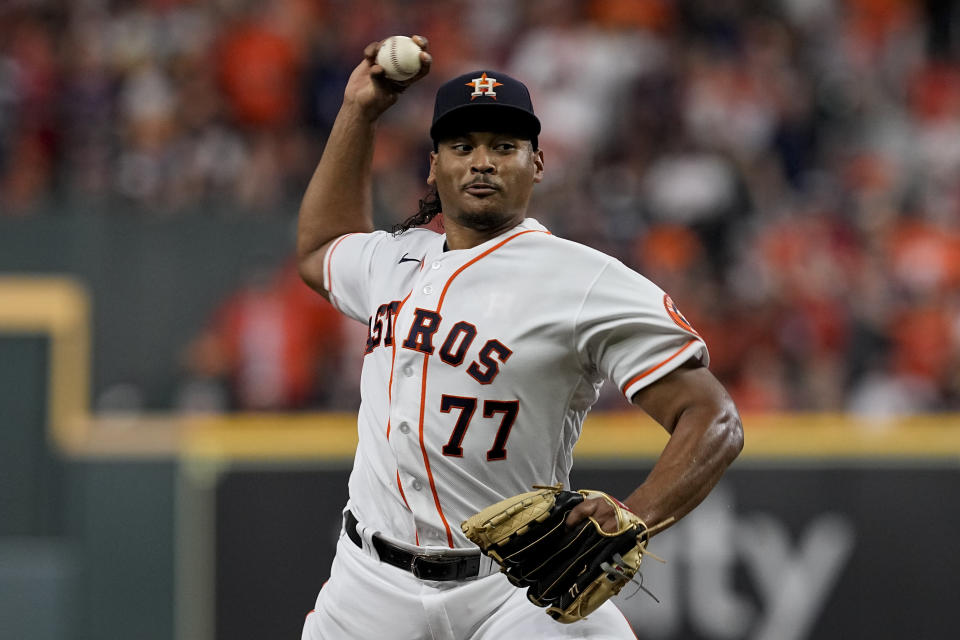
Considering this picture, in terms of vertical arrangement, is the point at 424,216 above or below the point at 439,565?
above

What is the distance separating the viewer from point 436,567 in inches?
130

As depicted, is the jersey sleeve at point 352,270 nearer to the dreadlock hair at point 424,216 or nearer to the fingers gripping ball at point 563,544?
the dreadlock hair at point 424,216

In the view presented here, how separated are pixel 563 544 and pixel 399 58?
150cm

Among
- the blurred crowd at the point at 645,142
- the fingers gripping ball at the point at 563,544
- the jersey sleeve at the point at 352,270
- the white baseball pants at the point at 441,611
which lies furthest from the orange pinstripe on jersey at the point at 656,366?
the blurred crowd at the point at 645,142

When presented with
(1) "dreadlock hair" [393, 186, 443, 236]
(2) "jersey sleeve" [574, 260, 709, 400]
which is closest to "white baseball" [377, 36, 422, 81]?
(1) "dreadlock hair" [393, 186, 443, 236]

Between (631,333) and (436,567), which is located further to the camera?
(436,567)

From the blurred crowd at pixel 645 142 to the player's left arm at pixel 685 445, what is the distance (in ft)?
16.2

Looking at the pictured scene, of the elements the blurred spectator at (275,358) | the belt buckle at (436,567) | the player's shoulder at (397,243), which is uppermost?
the player's shoulder at (397,243)

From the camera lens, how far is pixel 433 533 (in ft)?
10.9

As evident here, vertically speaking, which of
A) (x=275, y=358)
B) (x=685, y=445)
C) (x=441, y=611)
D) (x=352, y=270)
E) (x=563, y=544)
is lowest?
(x=275, y=358)

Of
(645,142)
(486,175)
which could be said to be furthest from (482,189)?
(645,142)

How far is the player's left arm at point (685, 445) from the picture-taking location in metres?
2.99

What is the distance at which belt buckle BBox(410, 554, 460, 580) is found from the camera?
329cm

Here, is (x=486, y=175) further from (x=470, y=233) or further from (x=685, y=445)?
(x=685, y=445)
